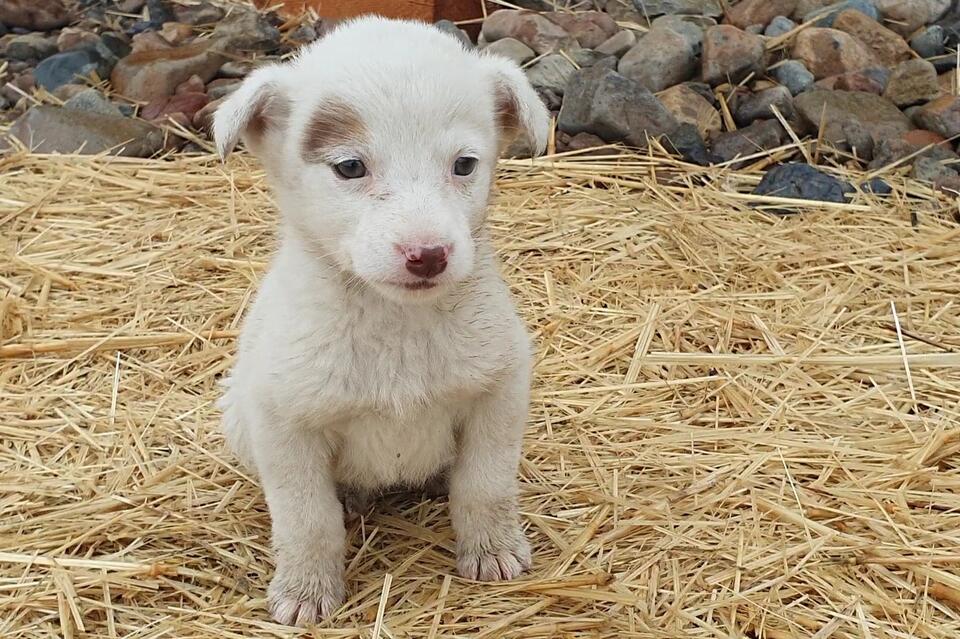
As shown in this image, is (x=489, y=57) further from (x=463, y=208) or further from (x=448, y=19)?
(x=448, y=19)

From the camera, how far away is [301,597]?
10.5ft

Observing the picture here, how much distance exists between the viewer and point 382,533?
3607mm

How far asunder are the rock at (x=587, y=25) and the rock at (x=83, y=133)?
279 centimetres

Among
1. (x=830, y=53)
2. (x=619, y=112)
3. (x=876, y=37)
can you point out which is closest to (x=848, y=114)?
(x=830, y=53)

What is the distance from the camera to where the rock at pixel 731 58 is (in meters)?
6.93

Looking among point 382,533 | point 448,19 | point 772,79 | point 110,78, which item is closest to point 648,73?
point 772,79

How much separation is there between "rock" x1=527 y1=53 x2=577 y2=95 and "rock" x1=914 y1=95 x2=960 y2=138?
6.71ft

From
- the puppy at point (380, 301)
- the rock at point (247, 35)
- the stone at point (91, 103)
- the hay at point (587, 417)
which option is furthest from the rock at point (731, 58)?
the puppy at point (380, 301)

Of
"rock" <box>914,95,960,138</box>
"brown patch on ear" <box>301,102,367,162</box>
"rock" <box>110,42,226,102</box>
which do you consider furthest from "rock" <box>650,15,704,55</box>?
"brown patch on ear" <box>301,102,367,162</box>

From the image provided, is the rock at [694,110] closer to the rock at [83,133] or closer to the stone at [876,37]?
the stone at [876,37]

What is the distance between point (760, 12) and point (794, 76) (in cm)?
98

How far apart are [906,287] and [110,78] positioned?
5273 mm

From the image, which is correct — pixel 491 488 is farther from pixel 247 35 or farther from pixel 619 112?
pixel 247 35

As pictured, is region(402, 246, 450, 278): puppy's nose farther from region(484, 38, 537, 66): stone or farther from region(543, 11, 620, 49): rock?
region(543, 11, 620, 49): rock
